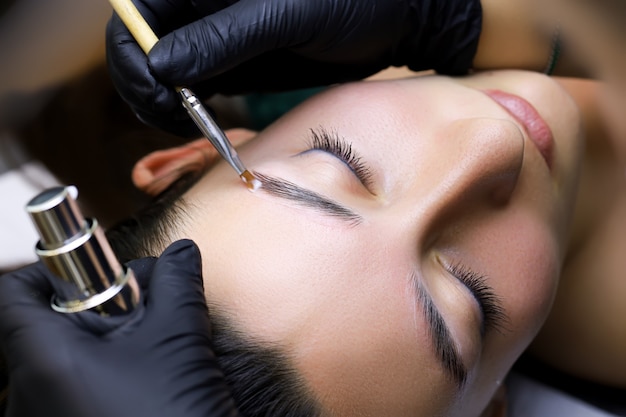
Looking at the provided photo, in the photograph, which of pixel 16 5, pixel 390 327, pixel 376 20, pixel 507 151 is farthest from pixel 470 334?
pixel 16 5

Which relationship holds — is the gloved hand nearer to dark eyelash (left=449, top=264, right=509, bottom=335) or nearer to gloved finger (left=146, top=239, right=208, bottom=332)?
gloved finger (left=146, top=239, right=208, bottom=332)

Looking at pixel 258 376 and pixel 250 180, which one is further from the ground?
pixel 250 180

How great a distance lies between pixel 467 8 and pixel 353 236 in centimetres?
55

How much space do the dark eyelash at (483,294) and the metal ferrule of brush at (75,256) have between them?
1.53 ft

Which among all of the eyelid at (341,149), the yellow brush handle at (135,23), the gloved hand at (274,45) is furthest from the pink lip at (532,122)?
the yellow brush handle at (135,23)

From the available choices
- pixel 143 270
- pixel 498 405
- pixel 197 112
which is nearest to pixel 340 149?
pixel 197 112

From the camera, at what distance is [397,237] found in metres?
0.72

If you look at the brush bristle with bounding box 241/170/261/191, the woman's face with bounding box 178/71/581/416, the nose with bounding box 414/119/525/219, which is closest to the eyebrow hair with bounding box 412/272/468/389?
the woman's face with bounding box 178/71/581/416

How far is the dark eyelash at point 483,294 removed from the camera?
775mm

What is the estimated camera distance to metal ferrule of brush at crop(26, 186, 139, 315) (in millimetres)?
415

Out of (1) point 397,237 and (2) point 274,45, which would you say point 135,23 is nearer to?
(2) point 274,45

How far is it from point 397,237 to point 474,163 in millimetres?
155

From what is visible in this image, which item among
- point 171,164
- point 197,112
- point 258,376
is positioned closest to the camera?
point 258,376

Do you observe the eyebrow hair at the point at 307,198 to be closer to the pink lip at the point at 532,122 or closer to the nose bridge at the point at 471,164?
the nose bridge at the point at 471,164
